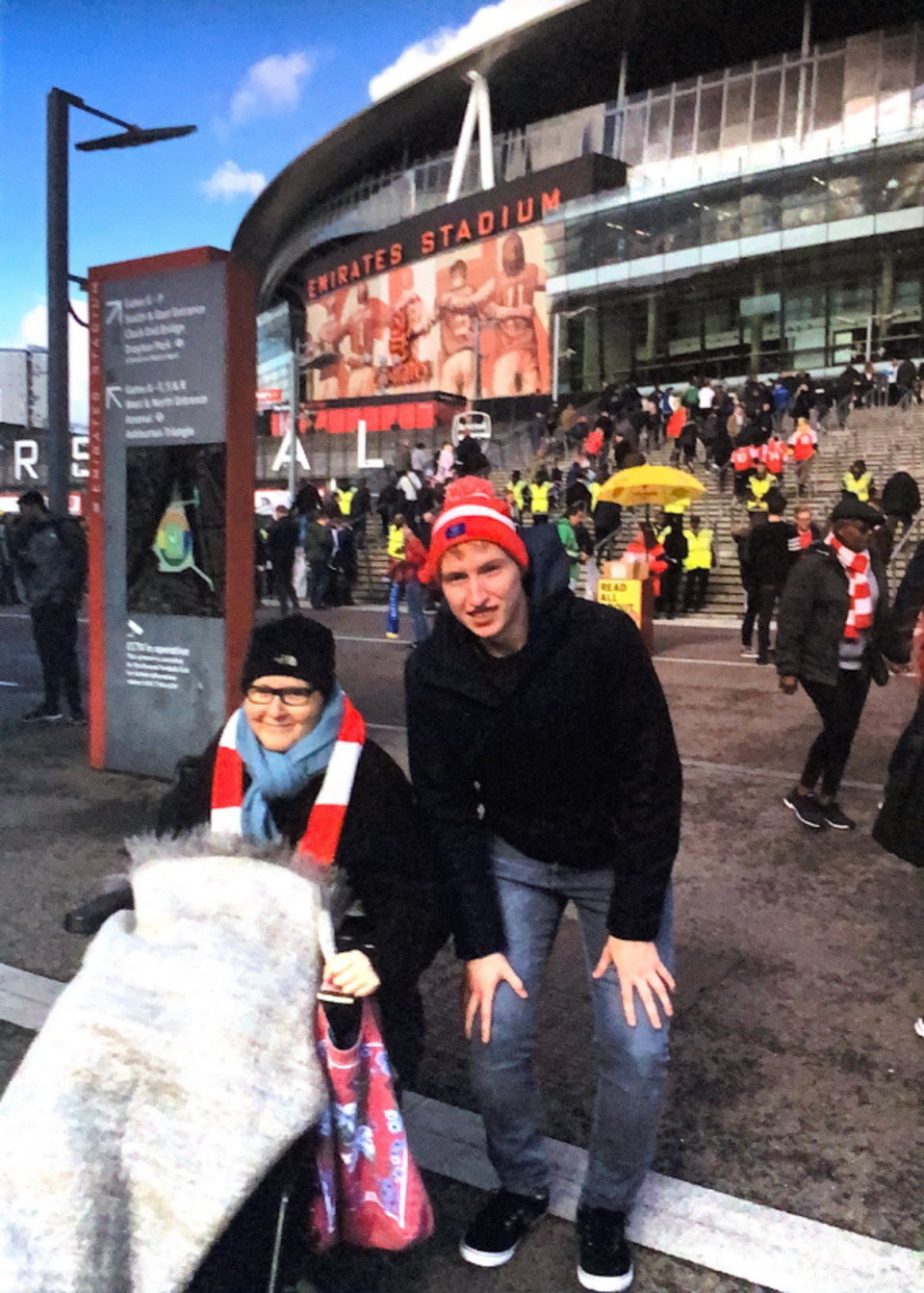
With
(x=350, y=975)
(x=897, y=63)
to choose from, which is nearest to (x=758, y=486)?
(x=350, y=975)

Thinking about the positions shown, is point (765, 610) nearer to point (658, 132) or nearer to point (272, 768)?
point (272, 768)

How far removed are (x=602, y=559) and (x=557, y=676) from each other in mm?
16683

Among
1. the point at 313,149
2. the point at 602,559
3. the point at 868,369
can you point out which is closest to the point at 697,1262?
the point at 602,559

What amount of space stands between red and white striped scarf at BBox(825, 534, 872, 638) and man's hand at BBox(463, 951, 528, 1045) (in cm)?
378

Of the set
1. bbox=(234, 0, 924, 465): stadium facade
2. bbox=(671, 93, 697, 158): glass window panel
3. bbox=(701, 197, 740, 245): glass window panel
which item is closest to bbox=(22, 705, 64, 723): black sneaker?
bbox=(234, 0, 924, 465): stadium facade

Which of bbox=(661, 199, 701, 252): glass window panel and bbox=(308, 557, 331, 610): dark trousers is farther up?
bbox=(661, 199, 701, 252): glass window panel

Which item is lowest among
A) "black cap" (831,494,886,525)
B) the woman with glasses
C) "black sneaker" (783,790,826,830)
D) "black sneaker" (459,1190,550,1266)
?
"black sneaker" (459,1190,550,1266)

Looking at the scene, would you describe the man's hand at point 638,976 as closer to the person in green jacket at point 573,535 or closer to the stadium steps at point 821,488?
the person in green jacket at point 573,535

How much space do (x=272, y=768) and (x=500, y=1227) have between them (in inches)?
45.7

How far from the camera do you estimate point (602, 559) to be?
18.7 metres

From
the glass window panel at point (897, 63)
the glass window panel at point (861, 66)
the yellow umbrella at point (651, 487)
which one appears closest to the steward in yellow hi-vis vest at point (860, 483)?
the yellow umbrella at point (651, 487)

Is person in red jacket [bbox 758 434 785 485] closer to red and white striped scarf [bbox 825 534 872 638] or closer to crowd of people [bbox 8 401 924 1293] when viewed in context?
red and white striped scarf [bbox 825 534 872 638]

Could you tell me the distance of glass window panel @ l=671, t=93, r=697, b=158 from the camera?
4231 centimetres

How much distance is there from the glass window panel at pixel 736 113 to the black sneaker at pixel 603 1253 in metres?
45.1
